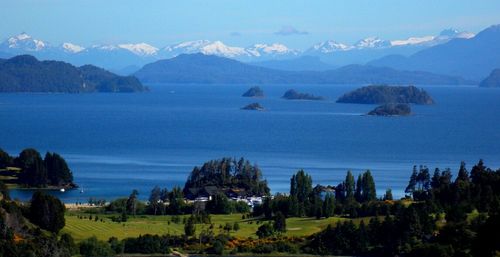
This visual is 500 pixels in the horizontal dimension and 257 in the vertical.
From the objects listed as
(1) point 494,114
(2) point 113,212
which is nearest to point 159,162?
(2) point 113,212

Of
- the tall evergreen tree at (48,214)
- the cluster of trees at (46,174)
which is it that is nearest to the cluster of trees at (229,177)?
the cluster of trees at (46,174)

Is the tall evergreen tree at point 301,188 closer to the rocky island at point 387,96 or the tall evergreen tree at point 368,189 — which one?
the tall evergreen tree at point 368,189

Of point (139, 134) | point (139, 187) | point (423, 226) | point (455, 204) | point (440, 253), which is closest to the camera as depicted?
point (440, 253)

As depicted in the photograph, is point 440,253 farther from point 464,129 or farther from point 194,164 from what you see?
point 464,129

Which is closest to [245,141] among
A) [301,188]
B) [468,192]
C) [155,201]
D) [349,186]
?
[349,186]

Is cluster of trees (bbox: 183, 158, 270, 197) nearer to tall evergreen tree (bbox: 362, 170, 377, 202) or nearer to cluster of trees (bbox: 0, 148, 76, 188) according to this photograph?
tall evergreen tree (bbox: 362, 170, 377, 202)

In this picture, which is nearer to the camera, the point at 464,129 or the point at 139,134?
the point at 139,134

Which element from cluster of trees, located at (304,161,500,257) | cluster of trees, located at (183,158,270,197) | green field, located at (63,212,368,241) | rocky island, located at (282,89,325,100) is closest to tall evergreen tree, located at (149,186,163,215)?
green field, located at (63,212,368,241)
